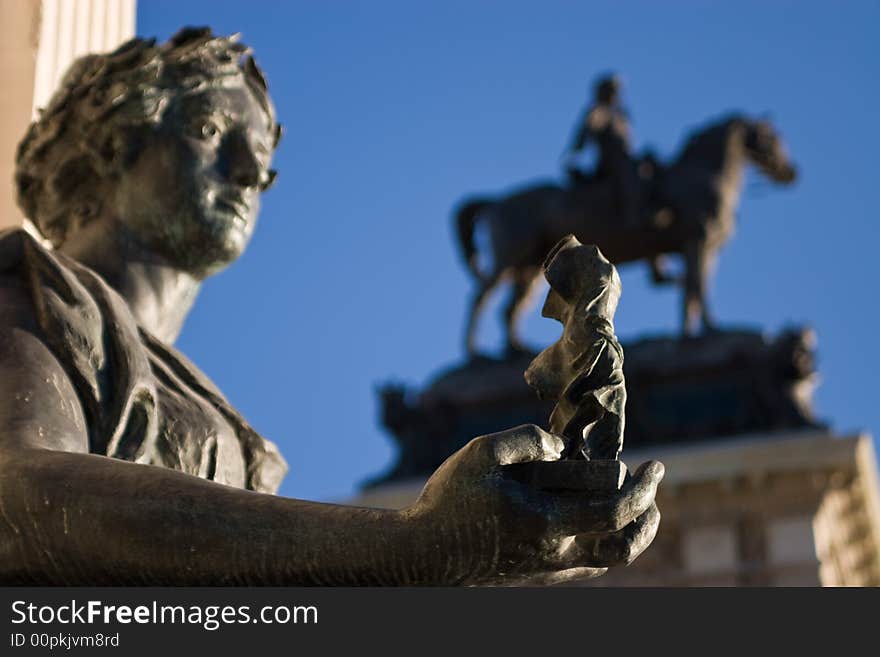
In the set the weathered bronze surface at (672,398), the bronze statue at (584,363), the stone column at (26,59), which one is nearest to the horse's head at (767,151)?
the weathered bronze surface at (672,398)

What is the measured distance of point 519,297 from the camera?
26547 mm

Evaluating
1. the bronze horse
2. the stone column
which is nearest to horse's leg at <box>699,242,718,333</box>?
the bronze horse

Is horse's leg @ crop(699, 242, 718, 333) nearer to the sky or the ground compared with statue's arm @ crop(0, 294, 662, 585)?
nearer to the sky

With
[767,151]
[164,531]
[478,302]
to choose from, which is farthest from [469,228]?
[164,531]

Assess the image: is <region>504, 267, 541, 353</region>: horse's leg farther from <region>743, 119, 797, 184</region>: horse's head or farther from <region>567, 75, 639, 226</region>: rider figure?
<region>743, 119, 797, 184</region>: horse's head

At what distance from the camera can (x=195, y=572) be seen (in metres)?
2.33

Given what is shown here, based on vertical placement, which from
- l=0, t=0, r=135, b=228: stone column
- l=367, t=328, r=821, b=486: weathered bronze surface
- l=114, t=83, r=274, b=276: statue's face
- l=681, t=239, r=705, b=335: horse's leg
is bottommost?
l=114, t=83, r=274, b=276: statue's face

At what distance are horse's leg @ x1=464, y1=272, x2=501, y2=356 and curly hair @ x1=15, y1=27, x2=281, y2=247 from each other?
22.2 meters

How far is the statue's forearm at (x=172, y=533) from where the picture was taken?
228 cm

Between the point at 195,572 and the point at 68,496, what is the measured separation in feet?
0.72

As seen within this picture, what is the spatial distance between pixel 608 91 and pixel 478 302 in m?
3.89

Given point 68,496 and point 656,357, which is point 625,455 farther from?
point 68,496

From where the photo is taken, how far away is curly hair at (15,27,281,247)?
3494mm
